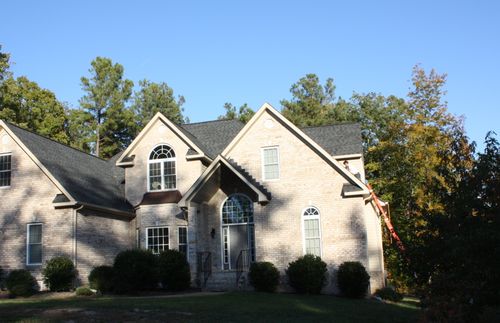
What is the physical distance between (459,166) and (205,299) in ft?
30.0

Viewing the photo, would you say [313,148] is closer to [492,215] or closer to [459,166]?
[459,166]

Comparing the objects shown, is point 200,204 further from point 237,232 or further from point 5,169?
point 5,169

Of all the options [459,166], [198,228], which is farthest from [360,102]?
[459,166]

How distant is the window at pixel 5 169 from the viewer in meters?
25.8

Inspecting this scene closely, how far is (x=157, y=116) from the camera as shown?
90.6ft

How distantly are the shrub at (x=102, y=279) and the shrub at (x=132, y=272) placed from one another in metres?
0.41

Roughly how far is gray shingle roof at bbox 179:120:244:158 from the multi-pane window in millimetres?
3621

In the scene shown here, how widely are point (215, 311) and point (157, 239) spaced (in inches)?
472

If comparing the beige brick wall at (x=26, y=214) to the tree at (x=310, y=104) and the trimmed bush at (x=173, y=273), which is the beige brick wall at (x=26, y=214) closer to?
the trimmed bush at (x=173, y=273)

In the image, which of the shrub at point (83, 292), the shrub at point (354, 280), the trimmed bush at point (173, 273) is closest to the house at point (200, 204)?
the shrub at point (354, 280)

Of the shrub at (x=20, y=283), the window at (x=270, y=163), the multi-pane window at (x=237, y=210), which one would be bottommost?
the shrub at (x=20, y=283)

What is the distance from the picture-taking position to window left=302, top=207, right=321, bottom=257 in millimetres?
23625

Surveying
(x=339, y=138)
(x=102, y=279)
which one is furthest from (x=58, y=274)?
(x=339, y=138)

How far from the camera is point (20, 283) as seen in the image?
22.6 metres
